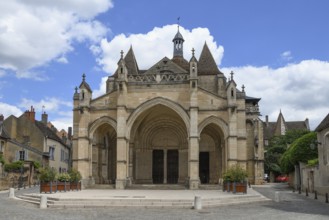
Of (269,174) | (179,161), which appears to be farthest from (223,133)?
(269,174)

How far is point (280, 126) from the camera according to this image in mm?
65875

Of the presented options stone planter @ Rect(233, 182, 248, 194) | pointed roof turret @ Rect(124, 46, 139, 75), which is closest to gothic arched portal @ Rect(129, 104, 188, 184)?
pointed roof turret @ Rect(124, 46, 139, 75)

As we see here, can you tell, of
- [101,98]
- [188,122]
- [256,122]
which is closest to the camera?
[188,122]

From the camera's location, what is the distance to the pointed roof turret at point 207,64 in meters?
37.1

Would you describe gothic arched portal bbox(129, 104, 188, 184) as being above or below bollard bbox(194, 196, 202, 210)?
above

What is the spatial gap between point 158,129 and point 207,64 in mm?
8892

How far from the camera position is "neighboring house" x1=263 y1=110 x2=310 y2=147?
65.5 m

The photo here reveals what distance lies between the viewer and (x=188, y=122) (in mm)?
Result: 27859

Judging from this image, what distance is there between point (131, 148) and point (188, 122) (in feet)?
17.7

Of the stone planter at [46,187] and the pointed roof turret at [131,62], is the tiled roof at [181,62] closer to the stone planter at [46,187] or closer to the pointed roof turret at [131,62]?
the pointed roof turret at [131,62]

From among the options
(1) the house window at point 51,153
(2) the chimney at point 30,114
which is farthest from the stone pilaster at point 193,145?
(2) the chimney at point 30,114

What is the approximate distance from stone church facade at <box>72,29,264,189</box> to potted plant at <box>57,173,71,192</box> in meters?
4.72

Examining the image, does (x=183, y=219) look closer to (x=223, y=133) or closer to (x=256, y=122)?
(x=223, y=133)

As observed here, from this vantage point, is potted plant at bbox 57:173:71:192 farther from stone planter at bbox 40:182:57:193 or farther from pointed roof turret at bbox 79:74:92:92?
pointed roof turret at bbox 79:74:92:92
